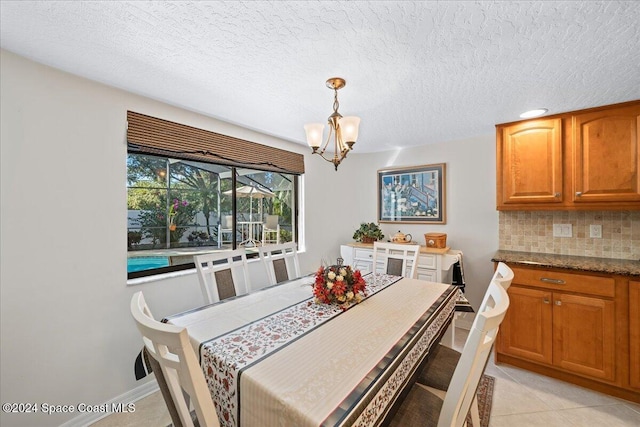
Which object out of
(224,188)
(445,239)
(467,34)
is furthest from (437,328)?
(224,188)

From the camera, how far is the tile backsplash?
2314mm

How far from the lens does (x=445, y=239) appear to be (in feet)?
10.2

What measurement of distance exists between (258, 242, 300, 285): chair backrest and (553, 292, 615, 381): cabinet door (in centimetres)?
223

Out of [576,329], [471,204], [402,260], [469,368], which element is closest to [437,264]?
[402,260]

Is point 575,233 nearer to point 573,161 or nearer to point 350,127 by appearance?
point 573,161

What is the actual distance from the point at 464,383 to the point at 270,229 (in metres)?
2.69

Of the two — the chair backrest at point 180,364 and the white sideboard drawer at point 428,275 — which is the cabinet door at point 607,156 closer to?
the white sideboard drawer at point 428,275

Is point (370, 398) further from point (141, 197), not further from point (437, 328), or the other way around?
point (141, 197)

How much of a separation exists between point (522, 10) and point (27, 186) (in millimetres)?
2763

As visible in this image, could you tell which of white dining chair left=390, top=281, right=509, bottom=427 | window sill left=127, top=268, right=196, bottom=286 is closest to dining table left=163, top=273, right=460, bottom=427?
white dining chair left=390, top=281, right=509, bottom=427

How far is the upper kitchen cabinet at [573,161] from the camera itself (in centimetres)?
209

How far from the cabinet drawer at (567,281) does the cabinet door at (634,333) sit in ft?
0.33

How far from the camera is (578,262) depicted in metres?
2.20

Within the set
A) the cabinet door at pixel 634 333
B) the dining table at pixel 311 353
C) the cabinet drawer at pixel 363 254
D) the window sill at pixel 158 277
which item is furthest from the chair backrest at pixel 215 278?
the cabinet door at pixel 634 333
